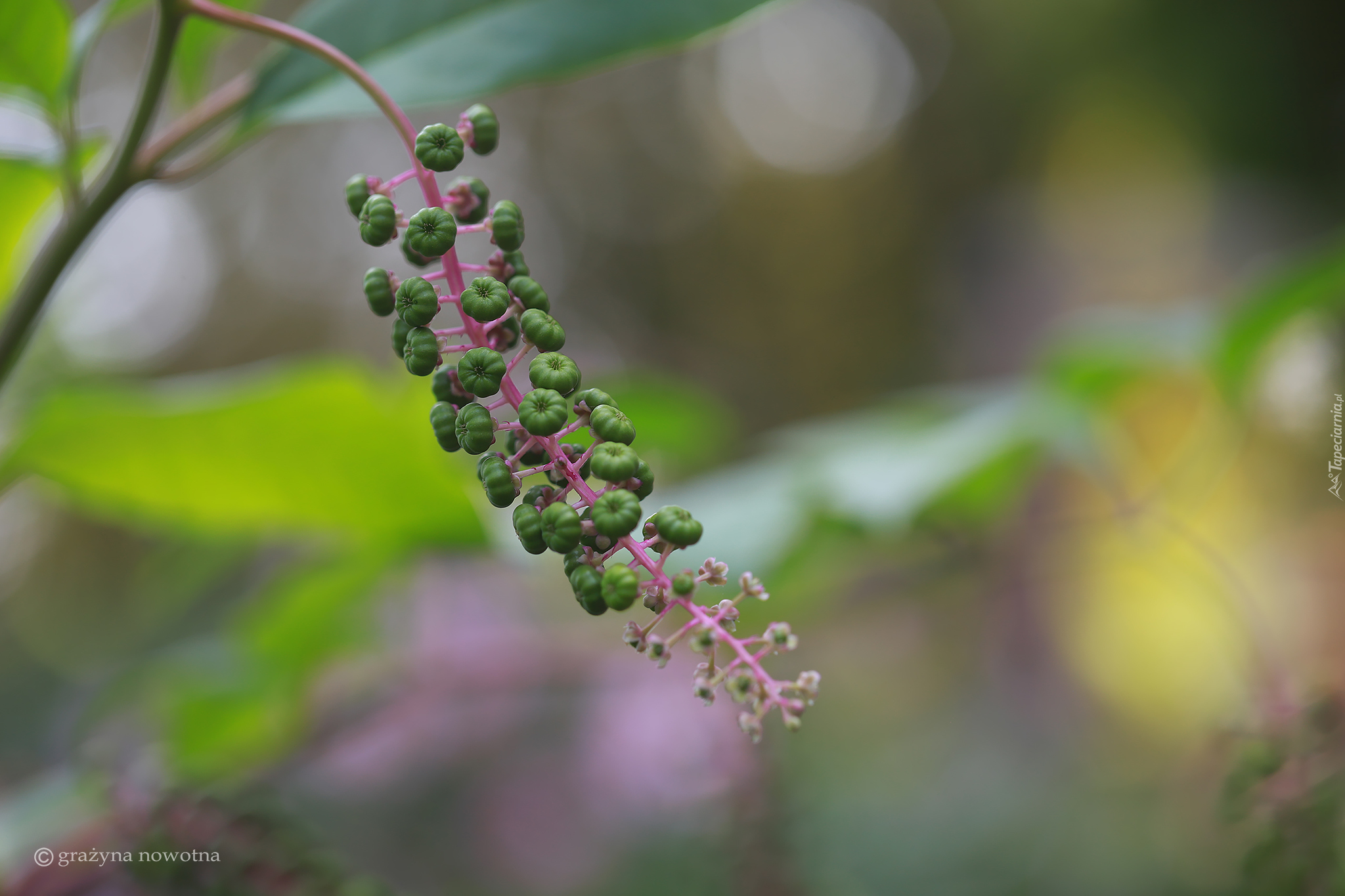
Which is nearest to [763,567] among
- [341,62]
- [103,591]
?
[341,62]

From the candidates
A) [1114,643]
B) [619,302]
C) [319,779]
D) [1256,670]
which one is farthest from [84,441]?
[619,302]

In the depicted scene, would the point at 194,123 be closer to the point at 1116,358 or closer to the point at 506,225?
the point at 506,225

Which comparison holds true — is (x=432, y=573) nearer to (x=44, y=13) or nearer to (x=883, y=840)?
(x=883, y=840)

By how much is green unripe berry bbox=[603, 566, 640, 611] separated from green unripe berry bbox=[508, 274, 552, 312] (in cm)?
11

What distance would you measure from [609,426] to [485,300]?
0.21 feet

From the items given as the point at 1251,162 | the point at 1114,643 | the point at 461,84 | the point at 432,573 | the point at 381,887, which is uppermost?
the point at 1251,162

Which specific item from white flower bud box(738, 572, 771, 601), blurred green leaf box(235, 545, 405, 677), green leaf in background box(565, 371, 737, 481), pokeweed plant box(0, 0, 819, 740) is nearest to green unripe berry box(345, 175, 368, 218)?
pokeweed plant box(0, 0, 819, 740)

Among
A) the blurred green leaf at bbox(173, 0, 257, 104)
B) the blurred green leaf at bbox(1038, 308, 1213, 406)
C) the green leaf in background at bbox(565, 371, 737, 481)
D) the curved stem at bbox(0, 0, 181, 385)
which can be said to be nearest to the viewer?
the curved stem at bbox(0, 0, 181, 385)

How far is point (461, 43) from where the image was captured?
49 cm

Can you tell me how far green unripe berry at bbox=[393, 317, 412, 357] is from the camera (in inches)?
13.0

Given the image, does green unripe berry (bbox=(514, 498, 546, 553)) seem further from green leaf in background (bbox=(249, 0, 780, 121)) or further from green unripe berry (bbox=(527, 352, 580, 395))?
green leaf in background (bbox=(249, 0, 780, 121))

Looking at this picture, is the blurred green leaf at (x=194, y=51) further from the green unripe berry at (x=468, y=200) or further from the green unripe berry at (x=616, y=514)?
the green unripe berry at (x=616, y=514)

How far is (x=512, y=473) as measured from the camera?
332mm

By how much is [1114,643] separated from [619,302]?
10.1 feet
